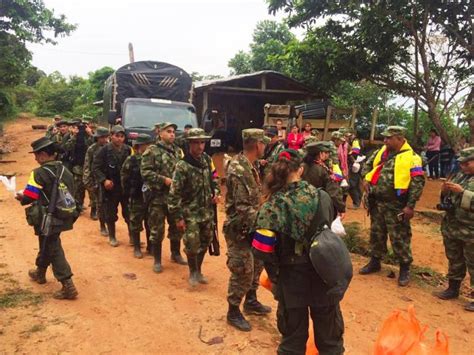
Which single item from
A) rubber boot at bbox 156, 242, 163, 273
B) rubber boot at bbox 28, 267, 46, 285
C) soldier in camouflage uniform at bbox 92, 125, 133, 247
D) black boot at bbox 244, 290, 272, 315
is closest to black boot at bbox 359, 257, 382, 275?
black boot at bbox 244, 290, 272, 315

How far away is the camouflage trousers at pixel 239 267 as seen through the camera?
3932 mm

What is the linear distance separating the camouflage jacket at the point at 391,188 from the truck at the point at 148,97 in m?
5.46

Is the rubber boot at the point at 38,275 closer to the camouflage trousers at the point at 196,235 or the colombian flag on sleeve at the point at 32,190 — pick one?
the colombian flag on sleeve at the point at 32,190

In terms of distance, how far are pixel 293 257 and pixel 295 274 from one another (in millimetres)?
122

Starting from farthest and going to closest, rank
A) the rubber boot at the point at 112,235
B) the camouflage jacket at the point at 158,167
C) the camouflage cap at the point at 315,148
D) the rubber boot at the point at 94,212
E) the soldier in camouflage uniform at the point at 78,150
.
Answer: the soldier in camouflage uniform at the point at 78,150 < the rubber boot at the point at 94,212 < the rubber boot at the point at 112,235 < the camouflage jacket at the point at 158,167 < the camouflage cap at the point at 315,148

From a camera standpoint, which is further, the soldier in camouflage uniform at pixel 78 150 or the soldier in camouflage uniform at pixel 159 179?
the soldier in camouflage uniform at pixel 78 150

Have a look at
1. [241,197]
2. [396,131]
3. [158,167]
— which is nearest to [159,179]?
[158,167]

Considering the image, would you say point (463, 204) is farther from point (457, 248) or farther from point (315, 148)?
point (315, 148)

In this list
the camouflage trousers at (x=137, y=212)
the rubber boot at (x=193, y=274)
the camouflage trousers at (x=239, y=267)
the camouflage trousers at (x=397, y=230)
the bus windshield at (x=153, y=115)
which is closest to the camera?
the camouflage trousers at (x=239, y=267)

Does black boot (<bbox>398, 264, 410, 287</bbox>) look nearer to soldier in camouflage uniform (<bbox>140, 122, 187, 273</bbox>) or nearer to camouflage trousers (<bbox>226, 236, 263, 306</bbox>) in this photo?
camouflage trousers (<bbox>226, 236, 263, 306</bbox>)

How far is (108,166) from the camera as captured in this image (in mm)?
6488

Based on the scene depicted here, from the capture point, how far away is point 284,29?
27.2m

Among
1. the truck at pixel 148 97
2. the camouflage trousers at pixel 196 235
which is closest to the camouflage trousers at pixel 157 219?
the camouflage trousers at pixel 196 235

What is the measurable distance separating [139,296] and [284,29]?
82.7 feet
